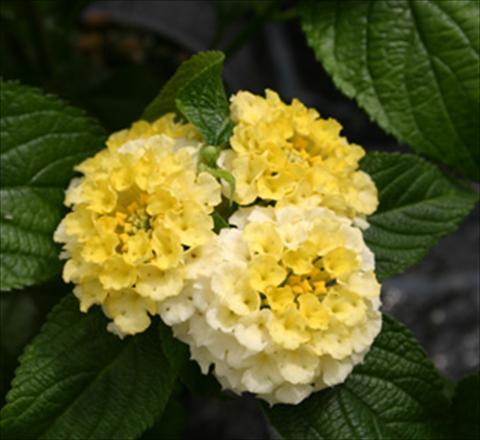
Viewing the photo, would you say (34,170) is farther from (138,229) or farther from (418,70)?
(418,70)

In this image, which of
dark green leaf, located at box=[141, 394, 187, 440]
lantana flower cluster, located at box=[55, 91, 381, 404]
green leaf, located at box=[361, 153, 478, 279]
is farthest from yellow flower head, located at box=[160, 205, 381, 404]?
dark green leaf, located at box=[141, 394, 187, 440]

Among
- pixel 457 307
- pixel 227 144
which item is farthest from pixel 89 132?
pixel 457 307

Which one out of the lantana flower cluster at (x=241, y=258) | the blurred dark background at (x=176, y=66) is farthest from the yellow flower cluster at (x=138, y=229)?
the blurred dark background at (x=176, y=66)

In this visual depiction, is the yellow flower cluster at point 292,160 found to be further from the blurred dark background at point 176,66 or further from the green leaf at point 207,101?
the blurred dark background at point 176,66

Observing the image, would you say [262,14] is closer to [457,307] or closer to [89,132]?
[89,132]

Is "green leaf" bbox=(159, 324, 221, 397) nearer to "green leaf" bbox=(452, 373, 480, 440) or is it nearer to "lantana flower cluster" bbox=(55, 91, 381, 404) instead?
"lantana flower cluster" bbox=(55, 91, 381, 404)

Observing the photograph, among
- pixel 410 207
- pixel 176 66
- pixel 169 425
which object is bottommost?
pixel 169 425

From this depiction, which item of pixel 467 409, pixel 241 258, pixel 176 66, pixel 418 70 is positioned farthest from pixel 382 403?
pixel 176 66
